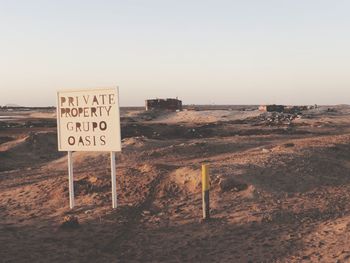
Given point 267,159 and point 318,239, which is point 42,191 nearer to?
point 267,159

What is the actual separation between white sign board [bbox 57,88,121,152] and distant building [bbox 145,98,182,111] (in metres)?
77.8

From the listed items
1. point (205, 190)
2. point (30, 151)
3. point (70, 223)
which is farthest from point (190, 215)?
point (30, 151)

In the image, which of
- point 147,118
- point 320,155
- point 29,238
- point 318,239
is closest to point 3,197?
point 29,238

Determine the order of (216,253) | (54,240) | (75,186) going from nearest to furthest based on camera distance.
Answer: (216,253)
(54,240)
(75,186)

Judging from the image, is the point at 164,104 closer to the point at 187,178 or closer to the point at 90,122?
the point at 187,178

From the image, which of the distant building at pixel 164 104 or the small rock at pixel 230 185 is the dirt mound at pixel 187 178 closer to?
the small rock at pixel 230 185

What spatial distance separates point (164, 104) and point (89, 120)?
262 feet

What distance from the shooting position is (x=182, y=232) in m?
10.5

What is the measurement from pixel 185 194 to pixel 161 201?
0.81 m

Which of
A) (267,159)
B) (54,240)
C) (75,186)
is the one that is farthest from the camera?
(267,159)

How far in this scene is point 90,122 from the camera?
1279 centimetres

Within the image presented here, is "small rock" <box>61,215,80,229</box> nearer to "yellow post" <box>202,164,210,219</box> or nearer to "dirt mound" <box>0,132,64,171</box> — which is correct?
"yellow post" <box>202,164,210,219</box>

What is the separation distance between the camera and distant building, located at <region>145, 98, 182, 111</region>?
91.8 meters

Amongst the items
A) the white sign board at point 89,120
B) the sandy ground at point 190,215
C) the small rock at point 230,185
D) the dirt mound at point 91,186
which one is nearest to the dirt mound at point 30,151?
Answer: the sandy ground at point 190,215
